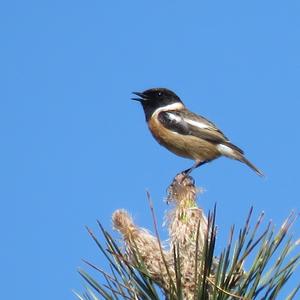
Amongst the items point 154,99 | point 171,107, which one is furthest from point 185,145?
point 154,99

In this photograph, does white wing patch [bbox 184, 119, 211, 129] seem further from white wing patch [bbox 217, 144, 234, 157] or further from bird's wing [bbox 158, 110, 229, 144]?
white wing patch [bbox 217, 144, 234, 157]

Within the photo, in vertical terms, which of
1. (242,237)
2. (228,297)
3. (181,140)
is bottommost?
(228,297)

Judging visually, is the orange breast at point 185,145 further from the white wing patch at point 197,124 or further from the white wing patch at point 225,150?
the white wing patch at point 197,124

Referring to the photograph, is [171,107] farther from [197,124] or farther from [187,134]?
[187,134]

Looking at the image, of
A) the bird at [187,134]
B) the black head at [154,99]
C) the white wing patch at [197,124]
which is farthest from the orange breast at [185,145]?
the black head at [154,99]

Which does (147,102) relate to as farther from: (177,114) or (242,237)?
(242,237)

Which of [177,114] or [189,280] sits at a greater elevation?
[177,114]

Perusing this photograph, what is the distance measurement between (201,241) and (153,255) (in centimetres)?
26

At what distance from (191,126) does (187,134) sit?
22 cm

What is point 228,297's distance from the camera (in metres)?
2.97

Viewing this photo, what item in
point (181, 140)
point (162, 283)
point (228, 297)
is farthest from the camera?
point (181, 140)

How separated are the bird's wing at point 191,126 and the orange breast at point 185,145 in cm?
7

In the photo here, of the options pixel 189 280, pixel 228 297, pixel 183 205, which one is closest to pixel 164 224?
pixel 183 205

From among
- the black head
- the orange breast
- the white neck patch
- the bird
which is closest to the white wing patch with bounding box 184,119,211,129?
the bird
